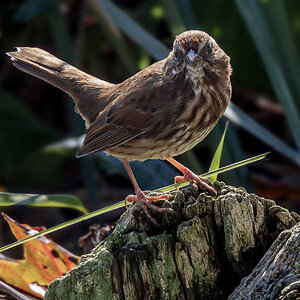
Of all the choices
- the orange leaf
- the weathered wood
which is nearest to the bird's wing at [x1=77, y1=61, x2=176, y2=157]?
the orange leaf

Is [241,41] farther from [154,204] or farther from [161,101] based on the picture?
[154,204]

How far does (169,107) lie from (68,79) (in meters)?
1.02

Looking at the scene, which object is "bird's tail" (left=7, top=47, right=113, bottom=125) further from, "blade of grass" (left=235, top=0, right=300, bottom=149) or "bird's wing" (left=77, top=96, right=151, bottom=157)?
"blade of grass" (left=235, top=0, right=300, bottom=149)

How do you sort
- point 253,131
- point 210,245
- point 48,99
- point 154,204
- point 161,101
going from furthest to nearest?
1. point 48,99
2. point 253,131
3. point 161,101
4. point 154,204
5. point 210,245

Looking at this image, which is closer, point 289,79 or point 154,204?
point 154,204

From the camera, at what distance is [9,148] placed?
6.49m

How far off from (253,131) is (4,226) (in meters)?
2.82

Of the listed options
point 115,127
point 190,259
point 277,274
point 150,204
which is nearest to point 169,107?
point 115,127

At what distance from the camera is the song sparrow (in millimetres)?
3484

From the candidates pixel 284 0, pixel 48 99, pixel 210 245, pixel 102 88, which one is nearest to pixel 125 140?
pixel 102 88

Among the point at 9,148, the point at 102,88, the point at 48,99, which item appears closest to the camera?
the point at 102,88

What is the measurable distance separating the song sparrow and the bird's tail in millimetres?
158

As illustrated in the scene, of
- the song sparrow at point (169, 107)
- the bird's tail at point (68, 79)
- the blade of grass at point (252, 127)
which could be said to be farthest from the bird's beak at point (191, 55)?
the blade of grass at point (252, 127)

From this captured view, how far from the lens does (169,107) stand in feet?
11.7
